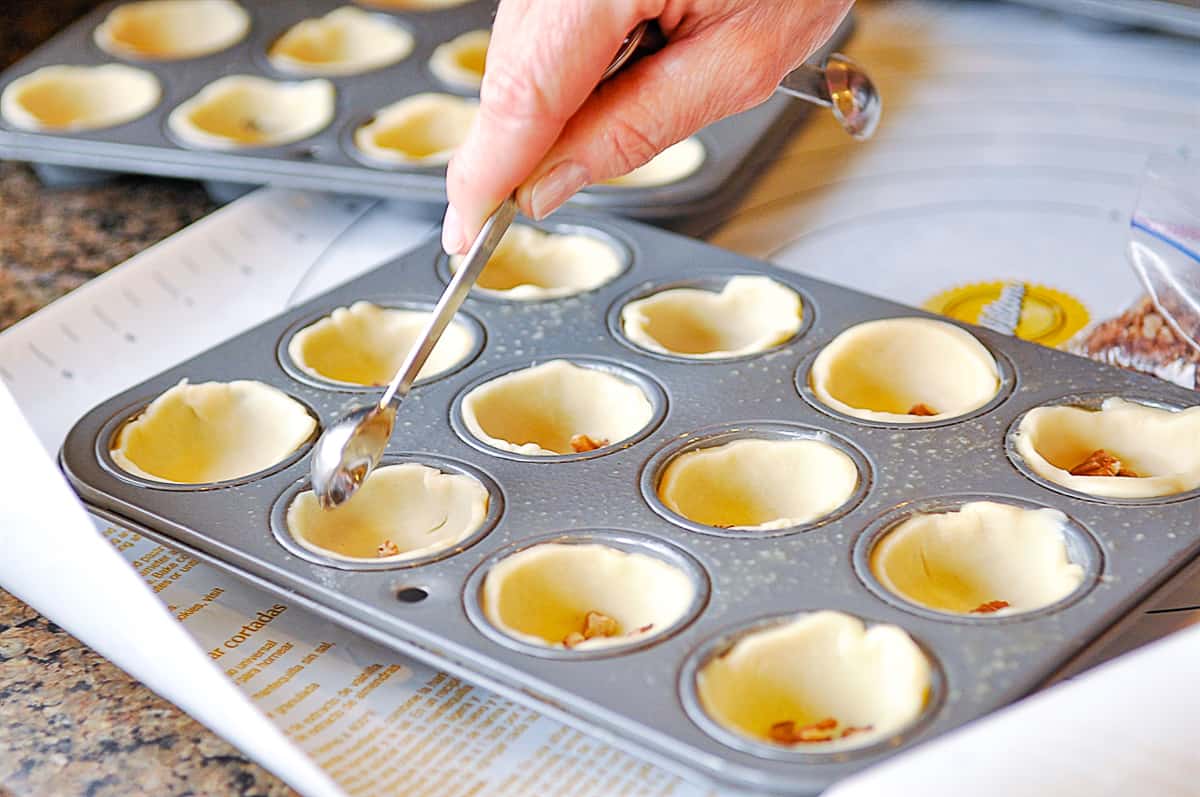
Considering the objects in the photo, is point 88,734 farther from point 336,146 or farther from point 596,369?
point 336,146

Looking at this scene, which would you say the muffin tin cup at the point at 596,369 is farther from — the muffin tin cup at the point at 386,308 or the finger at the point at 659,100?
the finger at the point at 659,100

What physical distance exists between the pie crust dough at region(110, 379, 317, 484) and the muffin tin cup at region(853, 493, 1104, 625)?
597 millimetres

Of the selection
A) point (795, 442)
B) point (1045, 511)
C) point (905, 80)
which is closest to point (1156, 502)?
point (1045, 511)

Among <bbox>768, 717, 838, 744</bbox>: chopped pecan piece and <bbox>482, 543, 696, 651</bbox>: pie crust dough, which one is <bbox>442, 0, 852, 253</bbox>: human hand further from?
<bbox>768, 717, 838, 744</bbox>: chopped pecan piece

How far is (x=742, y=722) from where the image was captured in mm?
1085

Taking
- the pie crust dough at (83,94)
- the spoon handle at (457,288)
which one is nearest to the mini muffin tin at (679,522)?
the spoon handle at (457,288)

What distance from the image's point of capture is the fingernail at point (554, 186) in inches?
48.7

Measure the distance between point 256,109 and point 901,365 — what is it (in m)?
1.13

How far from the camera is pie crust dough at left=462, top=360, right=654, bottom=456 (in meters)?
1.47

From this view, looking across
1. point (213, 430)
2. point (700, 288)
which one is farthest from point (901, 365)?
point (213, 430)

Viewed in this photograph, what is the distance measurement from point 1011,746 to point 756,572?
296mm

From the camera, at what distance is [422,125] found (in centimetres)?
207

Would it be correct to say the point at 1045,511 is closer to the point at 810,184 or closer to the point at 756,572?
the point at 756,572

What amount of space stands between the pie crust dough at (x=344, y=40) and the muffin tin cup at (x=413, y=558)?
106 centimetres
